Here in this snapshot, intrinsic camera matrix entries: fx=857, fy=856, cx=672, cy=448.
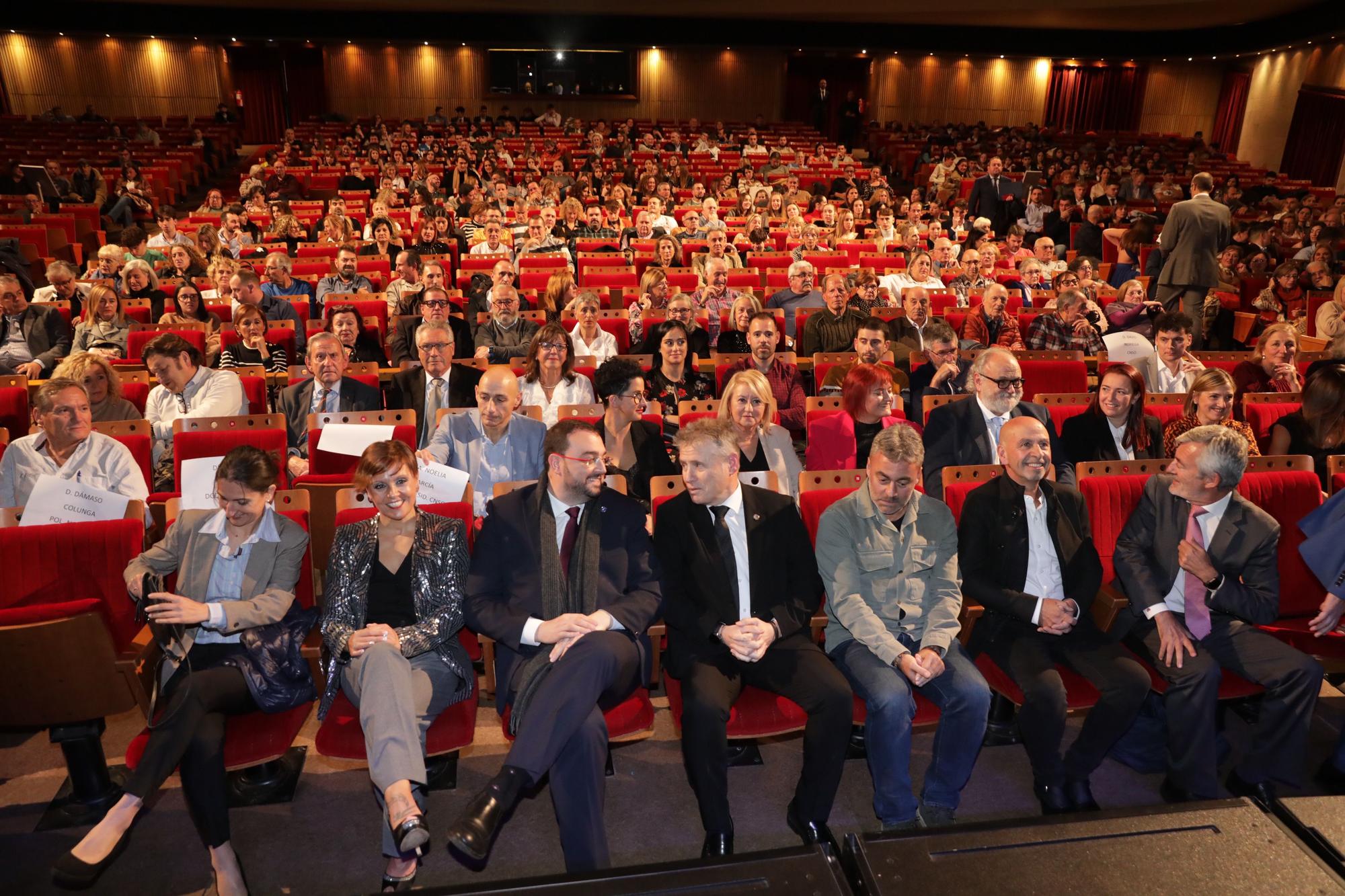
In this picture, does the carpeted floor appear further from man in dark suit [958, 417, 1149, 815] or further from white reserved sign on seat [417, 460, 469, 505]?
white reserved sign on seat [417, 460, 469, 505]

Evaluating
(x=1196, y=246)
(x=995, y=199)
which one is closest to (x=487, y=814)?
(x=1196, y=246)

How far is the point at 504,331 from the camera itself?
507 centimetres

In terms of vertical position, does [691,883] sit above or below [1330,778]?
above

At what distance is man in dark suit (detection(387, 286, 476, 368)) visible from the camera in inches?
200

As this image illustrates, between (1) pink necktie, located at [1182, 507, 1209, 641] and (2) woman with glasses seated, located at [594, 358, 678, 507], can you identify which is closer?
(1) pink necktie, located at [1182, 507, 1209, 641]

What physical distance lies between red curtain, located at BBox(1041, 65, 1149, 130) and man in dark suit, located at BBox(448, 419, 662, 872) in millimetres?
20083

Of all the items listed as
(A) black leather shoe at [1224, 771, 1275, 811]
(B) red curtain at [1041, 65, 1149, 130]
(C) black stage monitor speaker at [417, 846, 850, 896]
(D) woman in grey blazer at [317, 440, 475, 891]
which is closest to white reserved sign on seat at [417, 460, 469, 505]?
(D) woman in grey blazer at [317, 440, 475, 891]

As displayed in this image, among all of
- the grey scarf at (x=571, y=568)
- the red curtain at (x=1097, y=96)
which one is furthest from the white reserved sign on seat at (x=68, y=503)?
the red curtain at (x=1097, y=96)

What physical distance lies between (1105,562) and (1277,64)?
720 inches

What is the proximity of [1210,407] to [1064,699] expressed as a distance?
1.65 meters

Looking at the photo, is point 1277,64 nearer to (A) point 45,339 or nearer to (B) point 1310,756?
(B) point 1310,756

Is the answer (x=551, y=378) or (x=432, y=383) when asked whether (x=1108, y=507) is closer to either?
(x=551, y=378)

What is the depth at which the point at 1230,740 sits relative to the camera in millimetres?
2848

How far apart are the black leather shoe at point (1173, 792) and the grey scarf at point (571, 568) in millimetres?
1781
